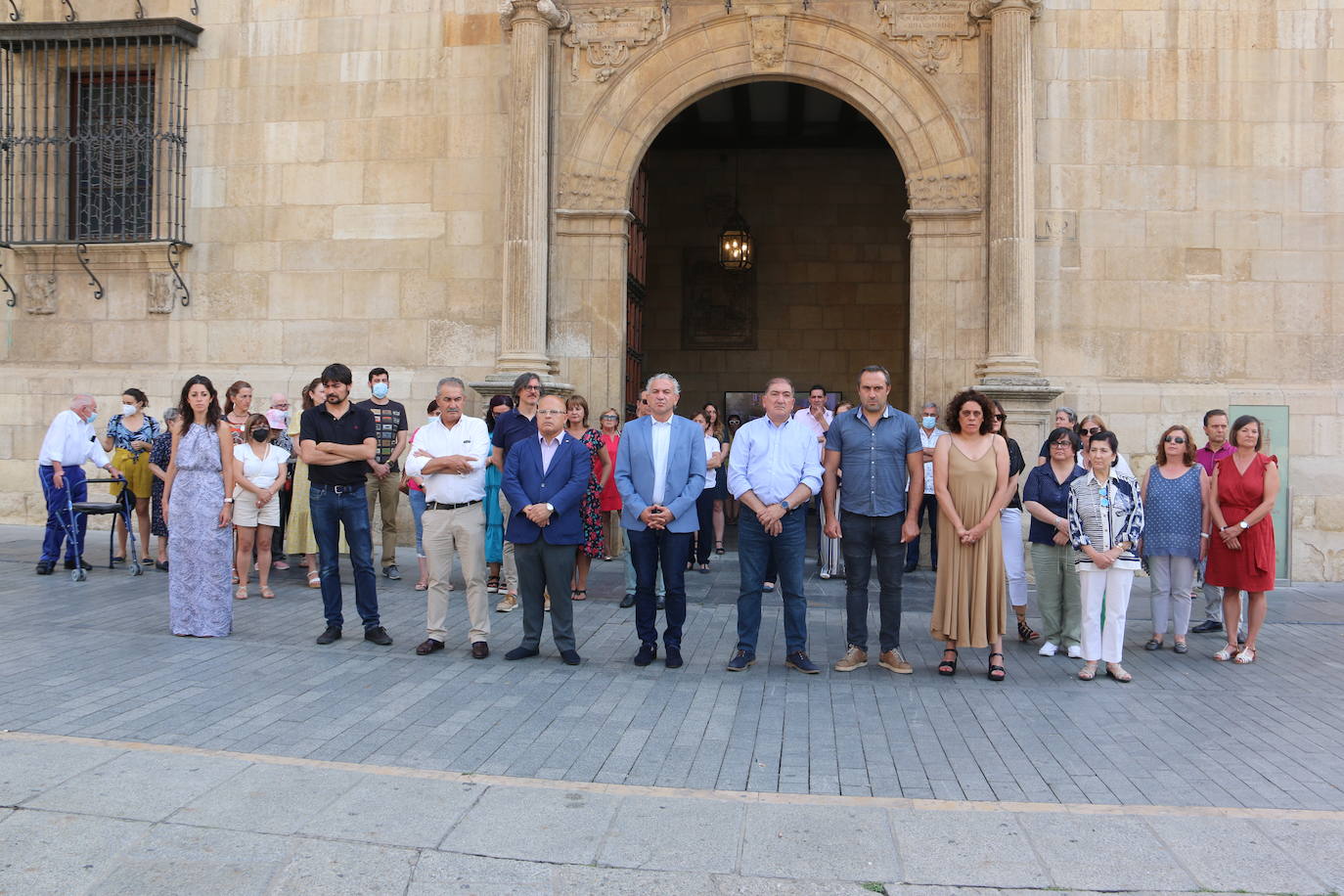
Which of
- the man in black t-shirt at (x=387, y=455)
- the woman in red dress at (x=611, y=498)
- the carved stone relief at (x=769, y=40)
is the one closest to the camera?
the man in black t-shirt at (x=387, y=455)

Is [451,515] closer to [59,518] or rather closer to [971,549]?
[971,549]

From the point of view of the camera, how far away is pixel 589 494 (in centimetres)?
916

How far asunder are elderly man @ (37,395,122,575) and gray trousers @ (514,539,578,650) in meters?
5.30

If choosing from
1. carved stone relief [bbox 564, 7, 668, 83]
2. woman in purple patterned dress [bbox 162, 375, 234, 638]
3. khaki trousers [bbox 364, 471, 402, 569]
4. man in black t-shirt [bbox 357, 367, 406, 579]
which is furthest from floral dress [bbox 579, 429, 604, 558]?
carved stone relief [bbox 564, 7, 668, 83]

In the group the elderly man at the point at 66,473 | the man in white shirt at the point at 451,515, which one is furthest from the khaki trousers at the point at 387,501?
the man in white shirt at the point at 451,515

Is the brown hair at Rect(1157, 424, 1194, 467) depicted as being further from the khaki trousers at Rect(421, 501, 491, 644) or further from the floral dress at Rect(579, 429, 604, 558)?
the khaki trousers at Rect(421, 501, 491, 644)

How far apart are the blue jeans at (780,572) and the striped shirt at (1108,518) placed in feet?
6.00

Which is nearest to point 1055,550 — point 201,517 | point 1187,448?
point 1187,448

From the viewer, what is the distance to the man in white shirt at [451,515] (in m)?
7.16

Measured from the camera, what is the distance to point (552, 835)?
13.0 feet

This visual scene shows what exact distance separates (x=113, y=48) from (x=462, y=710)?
10895mm

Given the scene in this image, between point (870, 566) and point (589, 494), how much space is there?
297 centimetres

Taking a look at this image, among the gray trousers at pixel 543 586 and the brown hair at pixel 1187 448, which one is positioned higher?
the brown hair at pixel 1187 448

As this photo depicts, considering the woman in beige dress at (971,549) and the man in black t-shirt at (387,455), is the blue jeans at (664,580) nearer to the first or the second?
the woman in beige dress at (971,549)
